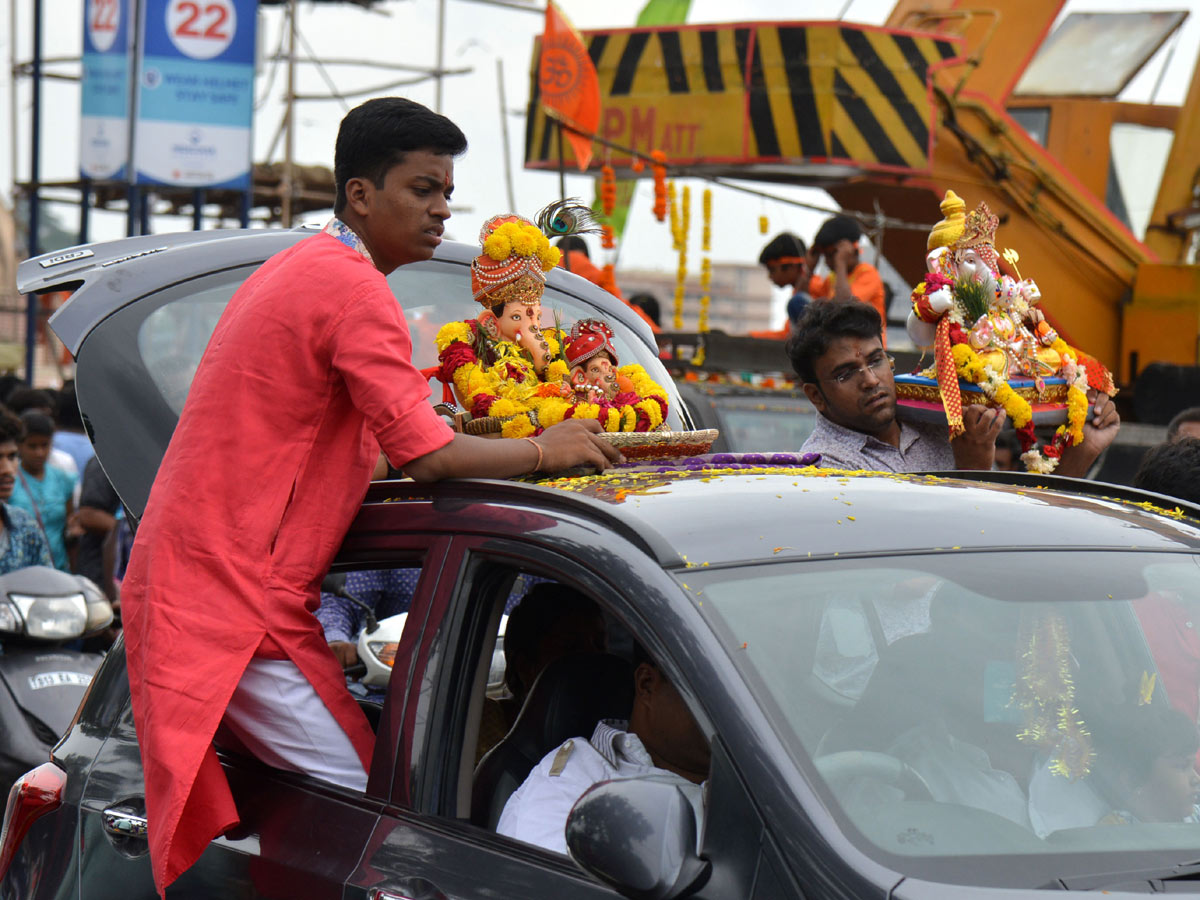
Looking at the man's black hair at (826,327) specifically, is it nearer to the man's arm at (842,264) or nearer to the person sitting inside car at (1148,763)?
the person sitting inside car at (1148,763)

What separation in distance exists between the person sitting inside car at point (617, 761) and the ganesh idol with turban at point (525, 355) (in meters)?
1.10

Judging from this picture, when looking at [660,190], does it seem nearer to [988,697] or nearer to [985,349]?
[985,349]

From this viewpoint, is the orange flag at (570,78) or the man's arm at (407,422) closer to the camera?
the man's arm at (407,422)

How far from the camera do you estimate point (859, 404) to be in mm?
4301

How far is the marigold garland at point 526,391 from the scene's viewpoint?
3.73 metres

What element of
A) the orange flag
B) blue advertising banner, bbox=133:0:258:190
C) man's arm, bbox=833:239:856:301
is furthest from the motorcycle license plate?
blue advertising banner, bbox=133:0:258:190

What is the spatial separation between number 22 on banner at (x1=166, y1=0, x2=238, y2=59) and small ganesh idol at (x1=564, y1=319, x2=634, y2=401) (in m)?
11.6

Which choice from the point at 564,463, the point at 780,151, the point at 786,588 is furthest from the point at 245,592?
the point at 780,151

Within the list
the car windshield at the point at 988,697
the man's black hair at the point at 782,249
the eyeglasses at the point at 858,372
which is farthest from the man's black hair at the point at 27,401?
the car windshield at the point at 988,697

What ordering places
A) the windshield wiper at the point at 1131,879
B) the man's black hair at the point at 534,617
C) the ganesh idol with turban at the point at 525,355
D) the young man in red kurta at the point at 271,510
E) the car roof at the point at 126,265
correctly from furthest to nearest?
the car roof at the point at 126,265, the ganesh idol with turban at the point at 525,355, the man's black hair at the point at 534,617, the young man in red kurta at the point at 271,510, the windshield wiper at the point at 1131,879

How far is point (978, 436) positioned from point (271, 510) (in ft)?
6.66

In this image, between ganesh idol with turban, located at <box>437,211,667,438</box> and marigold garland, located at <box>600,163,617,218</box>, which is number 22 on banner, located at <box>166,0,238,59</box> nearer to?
marigold garland, located at <box>600,163,617,218</box>

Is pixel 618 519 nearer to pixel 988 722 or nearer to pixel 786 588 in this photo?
pixel 786 588

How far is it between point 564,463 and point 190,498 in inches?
28.1
